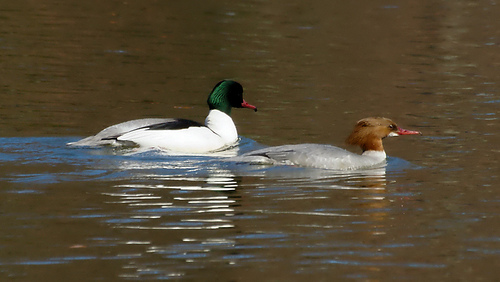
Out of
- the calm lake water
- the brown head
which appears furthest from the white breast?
the brown head

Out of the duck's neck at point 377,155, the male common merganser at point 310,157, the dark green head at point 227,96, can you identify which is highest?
the dark green head at point 227,96

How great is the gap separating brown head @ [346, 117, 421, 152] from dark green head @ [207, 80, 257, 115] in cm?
229

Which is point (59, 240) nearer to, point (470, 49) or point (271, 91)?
point (271, 91)

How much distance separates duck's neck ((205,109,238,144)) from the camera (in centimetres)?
1214

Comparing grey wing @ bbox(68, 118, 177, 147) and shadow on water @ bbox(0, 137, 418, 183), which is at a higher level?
grey wing @ bbox(68, 118, 177, 147)

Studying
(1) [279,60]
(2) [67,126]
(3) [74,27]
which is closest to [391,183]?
(2) [67,126]

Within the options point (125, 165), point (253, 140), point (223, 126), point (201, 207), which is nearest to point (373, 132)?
point (253, 140)

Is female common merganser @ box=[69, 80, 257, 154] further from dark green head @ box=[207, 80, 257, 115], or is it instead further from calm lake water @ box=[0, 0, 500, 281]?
dark green head @ box=[207, 80, 257, 115]

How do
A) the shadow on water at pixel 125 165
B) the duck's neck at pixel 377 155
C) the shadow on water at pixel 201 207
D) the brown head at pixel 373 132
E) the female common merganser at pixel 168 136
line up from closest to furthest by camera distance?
the shadow on water at pixel 201 207, the shadow on water at pixel 125 165, the duck's neck at pixel 377 155, the brown head at pixel 373 132, the female common merganser at pixel 168 136

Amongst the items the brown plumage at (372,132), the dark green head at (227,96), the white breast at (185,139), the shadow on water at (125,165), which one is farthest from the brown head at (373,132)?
the dark green head at (227,96)

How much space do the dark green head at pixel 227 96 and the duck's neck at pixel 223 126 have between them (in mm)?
190

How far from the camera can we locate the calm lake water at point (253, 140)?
6457mm

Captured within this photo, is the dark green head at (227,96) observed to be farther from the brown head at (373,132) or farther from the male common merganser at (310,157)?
the male common merganser at (310,157)

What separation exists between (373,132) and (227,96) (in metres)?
2.69
